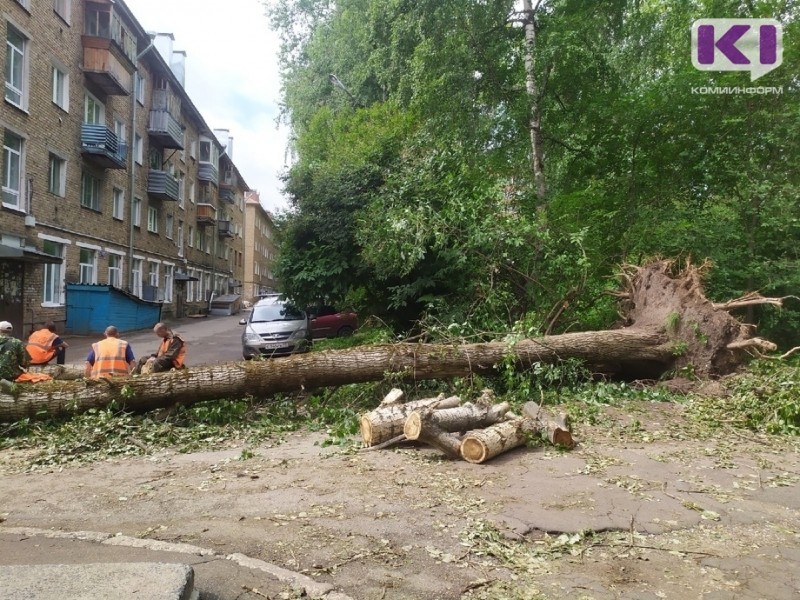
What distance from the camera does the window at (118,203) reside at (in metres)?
24.5

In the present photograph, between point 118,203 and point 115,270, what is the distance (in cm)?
302

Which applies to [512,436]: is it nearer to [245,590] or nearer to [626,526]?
[626,526]

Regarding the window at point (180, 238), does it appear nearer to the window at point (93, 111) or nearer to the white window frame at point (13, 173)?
the window at point (93, 111)

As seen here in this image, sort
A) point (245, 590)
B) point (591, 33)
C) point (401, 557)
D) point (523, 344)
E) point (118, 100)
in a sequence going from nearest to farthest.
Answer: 1. point (245, 590)
2. point (401, 557)
3. point (523, 344)
4. point (591, 33)
5. point (118, 100)

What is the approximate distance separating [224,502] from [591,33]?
12.9 m

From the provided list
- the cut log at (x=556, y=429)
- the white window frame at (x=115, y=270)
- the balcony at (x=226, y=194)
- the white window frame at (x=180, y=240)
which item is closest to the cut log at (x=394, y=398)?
the cut log at (x=556, y=429)

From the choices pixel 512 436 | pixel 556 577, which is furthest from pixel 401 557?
pixel 512 436

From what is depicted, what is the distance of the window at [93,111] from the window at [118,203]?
2933 mm

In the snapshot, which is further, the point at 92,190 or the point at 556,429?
the point at 92,190

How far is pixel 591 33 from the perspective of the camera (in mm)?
13156

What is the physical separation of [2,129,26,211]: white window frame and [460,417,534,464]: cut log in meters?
16.6

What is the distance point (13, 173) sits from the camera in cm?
1728

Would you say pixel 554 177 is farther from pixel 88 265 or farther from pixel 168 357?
pixel 88 265

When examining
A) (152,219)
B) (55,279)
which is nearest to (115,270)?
(55,279)
